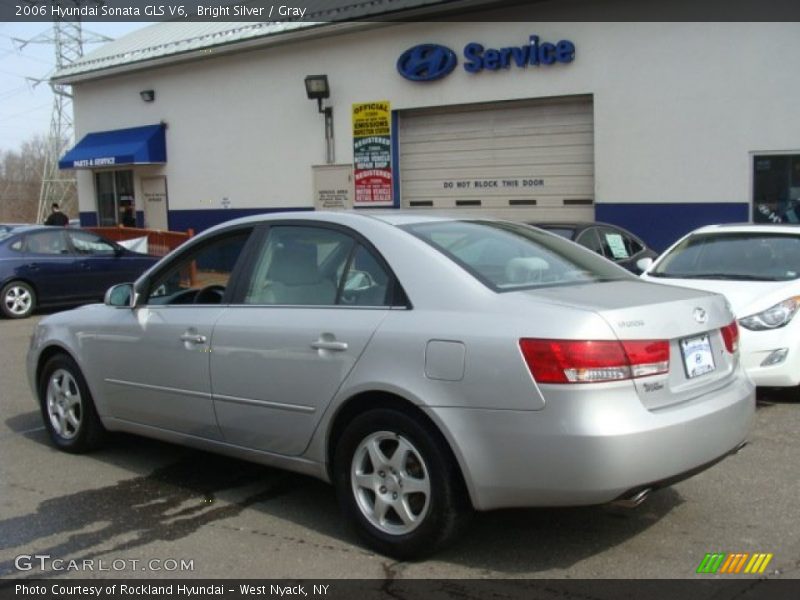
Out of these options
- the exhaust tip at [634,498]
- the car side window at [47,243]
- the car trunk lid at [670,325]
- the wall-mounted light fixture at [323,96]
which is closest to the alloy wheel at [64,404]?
the car trunk lid at [670,325]

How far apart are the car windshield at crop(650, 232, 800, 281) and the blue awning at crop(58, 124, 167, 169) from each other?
1554 cm

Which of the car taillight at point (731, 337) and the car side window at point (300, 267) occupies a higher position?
the car side window at point (300, 267)

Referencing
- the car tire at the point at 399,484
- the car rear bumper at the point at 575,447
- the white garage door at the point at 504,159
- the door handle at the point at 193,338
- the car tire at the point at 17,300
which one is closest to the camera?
the car rear bumper at the point at 575,447

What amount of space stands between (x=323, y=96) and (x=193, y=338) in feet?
43.3

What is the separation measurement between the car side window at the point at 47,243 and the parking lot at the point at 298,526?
910 cm

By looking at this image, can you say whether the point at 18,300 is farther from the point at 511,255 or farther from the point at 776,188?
the point at 776,188

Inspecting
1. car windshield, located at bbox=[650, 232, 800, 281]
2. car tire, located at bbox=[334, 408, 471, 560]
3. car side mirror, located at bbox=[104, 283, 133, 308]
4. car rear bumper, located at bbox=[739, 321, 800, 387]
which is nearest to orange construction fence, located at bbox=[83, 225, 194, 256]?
car windshield, located at bbox=[650, 232, 800, 281]

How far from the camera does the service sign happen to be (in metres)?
16.8

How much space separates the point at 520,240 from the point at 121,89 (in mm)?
19771

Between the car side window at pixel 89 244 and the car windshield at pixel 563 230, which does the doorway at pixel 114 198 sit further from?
the car windshield at pixel 563 230

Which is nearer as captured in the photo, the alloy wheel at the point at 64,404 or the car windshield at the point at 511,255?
the car windshield at the point at 511,255

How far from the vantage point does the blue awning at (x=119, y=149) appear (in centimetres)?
2077

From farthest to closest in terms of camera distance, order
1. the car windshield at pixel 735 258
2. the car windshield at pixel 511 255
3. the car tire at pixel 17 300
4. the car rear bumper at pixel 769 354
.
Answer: the car tire at pixel 17 300 → the car windshield at pixel 735 258 → the car rear bumper at pixel 769 354 → the car windshield at pixel 511 255

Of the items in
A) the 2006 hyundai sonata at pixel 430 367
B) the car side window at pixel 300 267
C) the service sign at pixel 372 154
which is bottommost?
the 2006 hyundai sonata at pixel 430 367
